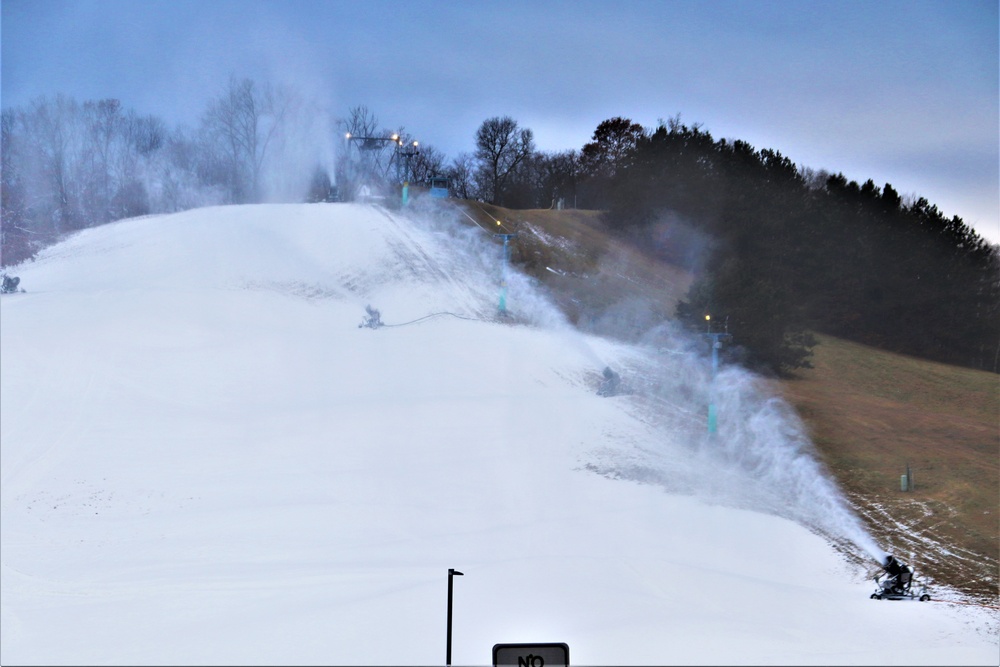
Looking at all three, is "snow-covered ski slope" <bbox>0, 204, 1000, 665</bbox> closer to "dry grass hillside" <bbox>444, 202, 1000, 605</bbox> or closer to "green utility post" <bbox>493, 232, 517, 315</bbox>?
"green utility post" <bbox>493, 232, 517, 315</bbox>

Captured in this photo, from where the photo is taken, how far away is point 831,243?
25.4 m

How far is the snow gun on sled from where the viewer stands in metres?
10.7

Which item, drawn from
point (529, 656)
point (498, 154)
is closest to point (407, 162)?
point (498, 154)

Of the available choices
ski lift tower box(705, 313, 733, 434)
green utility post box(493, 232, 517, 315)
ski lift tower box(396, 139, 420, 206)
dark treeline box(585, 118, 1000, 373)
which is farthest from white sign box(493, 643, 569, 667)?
ski lift tower box(396, 139, 420, 206)

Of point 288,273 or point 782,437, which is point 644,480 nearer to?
point 782,437

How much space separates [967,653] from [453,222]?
23719mm

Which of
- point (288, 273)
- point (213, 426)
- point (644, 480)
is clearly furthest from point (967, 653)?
point (288, 273)

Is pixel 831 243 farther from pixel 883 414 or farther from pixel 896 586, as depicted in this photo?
pixel 896 586

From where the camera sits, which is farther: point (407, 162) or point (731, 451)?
point (407, 162)

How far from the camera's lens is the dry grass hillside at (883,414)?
13273 mm

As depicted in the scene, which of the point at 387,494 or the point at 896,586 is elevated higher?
the point at 387,494

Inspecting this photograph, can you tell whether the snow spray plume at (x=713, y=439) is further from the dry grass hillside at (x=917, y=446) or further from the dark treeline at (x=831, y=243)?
the dark treeline at (x=831, y=243)

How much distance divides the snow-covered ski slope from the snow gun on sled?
0.38 metres

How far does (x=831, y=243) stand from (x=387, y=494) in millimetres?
18875
